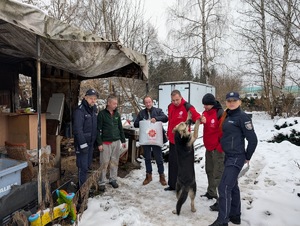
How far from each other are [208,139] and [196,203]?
3.56 ft

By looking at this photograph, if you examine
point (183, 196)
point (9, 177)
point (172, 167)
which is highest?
point (9, 177)

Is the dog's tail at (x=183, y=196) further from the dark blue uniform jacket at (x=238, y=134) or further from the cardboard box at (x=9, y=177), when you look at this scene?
the cardboard box at (x=9, y=177)

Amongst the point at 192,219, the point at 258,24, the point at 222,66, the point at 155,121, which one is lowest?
the point at 192,219

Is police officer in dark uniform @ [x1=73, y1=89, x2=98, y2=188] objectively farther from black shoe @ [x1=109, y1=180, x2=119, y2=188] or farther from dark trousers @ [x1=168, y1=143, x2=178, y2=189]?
dark trousers @ [x1=168, y1=143, x2=178, y2=189]

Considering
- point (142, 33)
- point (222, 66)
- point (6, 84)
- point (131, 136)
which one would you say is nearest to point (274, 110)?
point (222, 66)

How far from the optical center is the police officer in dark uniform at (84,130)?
3682 mm

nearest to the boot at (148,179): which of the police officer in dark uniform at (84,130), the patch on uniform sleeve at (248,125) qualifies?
the police officer in dark uniform at (84,130)

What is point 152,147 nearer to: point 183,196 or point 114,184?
point 114,184

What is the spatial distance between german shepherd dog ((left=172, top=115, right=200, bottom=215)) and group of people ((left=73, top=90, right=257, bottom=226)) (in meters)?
0.36

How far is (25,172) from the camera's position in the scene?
3643mm

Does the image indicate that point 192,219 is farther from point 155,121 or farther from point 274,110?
point 274,110

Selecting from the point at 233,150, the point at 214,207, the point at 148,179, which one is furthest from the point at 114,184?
the point at 233,150

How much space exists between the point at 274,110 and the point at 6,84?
15.0 m

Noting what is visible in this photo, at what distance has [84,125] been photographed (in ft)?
12.5
